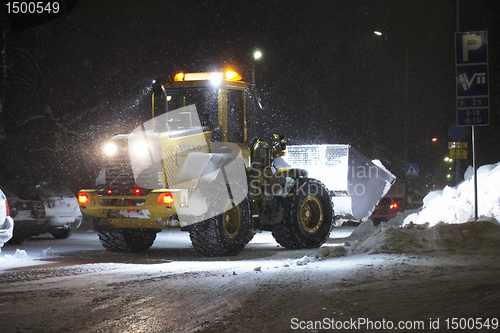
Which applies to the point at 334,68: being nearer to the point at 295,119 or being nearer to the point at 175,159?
the point at 295,119

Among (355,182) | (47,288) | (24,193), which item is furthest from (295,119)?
(47,288)

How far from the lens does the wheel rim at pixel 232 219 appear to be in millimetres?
9688

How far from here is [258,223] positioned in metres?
10.6

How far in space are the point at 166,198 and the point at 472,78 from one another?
6.40 m

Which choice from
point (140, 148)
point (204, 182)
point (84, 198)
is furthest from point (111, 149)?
point (204, 182)

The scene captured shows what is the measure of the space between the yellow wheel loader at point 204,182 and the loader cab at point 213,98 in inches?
0.8

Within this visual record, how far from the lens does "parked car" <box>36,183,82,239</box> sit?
13398 millimetres

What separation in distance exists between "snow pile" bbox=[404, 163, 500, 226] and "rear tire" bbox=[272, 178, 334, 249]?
1886 mm

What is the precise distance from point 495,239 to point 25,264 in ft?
25.3

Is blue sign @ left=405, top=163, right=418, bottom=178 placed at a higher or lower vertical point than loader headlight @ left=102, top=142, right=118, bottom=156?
lower

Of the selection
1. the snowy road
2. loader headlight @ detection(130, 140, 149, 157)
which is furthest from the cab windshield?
the snowy road

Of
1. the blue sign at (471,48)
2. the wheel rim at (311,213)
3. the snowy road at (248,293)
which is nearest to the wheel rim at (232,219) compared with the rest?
the snowy road at (248,293)

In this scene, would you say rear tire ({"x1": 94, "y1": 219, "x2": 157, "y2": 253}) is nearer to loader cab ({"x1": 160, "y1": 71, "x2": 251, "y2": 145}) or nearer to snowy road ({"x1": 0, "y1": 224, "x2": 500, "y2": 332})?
snowy road ({"x1": 0, "y1": 224, "x2": 500, "y2": 332})

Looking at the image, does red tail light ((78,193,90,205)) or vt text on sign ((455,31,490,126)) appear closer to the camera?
red tail light ((78,193,90,205))
